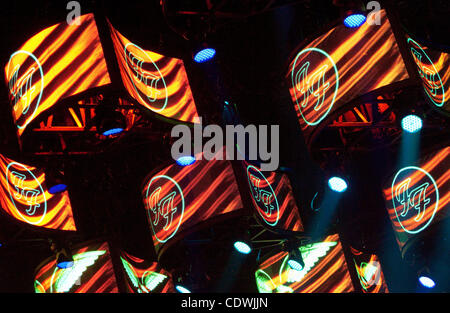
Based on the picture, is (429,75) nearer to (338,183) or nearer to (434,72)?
(434,72)

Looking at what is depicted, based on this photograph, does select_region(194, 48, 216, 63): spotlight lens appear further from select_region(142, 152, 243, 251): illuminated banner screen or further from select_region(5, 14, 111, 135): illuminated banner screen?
select_region(142, 152, 243, 251): illuminated banner screen

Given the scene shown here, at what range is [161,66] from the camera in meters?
7.45

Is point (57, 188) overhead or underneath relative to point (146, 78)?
underneath

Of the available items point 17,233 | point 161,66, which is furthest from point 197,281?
point 161,66

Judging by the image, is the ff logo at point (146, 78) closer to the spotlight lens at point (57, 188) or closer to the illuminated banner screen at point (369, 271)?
the spotlight lens at point (57, 188)

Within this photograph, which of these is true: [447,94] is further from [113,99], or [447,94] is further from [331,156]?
[113,99]

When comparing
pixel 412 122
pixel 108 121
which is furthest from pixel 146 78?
pixel 412 122

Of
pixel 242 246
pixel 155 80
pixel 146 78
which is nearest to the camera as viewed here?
pixel 146 78

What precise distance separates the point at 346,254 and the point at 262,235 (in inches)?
76.9

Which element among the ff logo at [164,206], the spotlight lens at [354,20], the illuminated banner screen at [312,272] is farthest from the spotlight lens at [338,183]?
the spotlight lens at [354,20]

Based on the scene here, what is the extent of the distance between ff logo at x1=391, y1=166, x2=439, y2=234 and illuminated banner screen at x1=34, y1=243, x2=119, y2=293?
3.19m

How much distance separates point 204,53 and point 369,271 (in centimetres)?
366

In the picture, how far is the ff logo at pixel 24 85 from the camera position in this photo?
6477 millimetres

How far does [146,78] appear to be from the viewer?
281 inches
